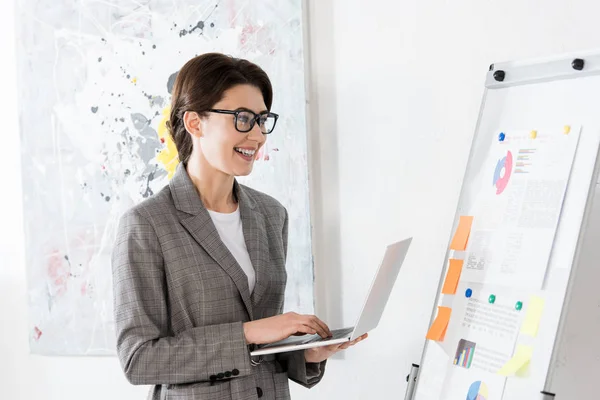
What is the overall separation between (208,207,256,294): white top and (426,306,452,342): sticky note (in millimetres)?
432

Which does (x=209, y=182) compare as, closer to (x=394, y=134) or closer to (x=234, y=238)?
(x=234, y=238)

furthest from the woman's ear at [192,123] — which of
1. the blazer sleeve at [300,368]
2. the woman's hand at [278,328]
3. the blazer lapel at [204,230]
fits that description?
the blazer sleeve at [300,368]

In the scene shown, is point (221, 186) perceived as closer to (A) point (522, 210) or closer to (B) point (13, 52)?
(A) point (522, 210)

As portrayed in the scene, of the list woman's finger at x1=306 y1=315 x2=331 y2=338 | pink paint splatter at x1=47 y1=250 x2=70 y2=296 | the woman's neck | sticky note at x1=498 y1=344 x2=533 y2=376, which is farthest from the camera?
pink paint splatter at x1=47 y1=250 x2=70 y2=296

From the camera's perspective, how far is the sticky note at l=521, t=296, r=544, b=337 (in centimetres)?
150

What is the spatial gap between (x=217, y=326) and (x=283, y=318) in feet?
0.48

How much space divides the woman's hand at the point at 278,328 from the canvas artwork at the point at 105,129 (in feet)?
2.15

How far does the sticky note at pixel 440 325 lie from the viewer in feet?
5.52

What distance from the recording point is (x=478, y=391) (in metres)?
1.57

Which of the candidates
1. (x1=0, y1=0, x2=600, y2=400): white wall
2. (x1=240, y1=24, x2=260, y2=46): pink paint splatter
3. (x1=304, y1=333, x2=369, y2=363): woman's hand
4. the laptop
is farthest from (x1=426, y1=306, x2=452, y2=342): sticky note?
(x1=240, y1=24, x2=260, y2=46): pink paint splatter

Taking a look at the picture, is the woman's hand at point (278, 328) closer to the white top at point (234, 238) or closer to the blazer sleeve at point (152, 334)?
the blazer sleeve at point (152, 334)

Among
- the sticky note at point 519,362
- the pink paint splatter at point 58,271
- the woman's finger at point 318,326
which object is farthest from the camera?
the pink paint splatter at point 58,271

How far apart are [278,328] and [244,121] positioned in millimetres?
473

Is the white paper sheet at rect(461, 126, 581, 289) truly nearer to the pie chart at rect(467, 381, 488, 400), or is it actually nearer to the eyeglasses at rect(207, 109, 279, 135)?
the pie chart at rect(467, 381, 488, 400)
